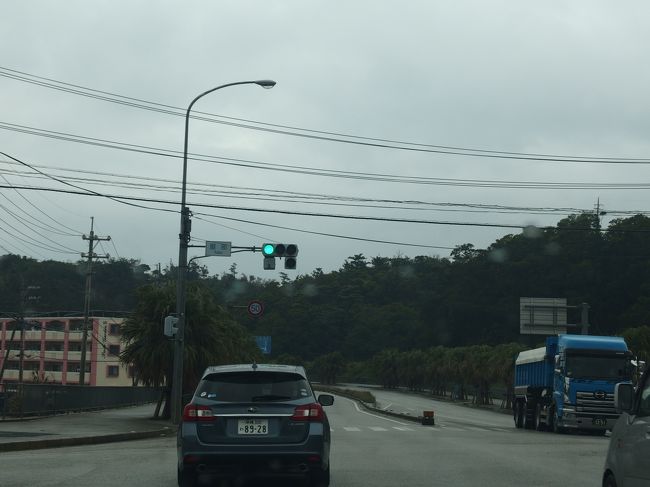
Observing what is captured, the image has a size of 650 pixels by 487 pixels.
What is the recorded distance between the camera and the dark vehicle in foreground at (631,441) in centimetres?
828

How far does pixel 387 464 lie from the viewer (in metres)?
15.8

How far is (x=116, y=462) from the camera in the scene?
630 inches

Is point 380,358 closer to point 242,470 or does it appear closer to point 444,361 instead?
point 444,361

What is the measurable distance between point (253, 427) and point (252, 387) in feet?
1.88

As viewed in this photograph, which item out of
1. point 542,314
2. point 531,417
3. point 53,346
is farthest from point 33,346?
point 531,417

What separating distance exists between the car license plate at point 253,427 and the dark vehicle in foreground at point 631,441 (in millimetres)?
4125

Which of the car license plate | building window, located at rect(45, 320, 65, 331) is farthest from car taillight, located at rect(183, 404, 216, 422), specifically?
building window, located at rect(45, 320, 65, 331)

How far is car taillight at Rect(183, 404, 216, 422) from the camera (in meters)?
11.4

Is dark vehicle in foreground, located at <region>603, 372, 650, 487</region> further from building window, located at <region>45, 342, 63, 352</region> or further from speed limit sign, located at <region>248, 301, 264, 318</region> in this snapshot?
building window, located at <region>45, 342, 63, 352</region>

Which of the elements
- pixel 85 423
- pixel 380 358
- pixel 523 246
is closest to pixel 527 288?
pixel 523 246

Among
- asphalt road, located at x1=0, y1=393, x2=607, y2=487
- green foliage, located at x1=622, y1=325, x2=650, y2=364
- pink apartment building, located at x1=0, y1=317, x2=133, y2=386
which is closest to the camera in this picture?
asphalt road, located at x1=0, y1=393, x2=607, y2=487

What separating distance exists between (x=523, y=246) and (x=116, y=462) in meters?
99.2

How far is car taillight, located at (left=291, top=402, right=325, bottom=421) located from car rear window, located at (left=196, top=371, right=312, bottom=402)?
7.7 inches

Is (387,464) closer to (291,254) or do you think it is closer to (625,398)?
(625,398)
